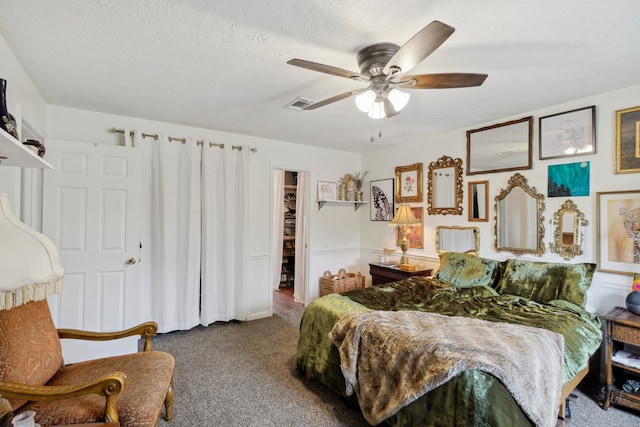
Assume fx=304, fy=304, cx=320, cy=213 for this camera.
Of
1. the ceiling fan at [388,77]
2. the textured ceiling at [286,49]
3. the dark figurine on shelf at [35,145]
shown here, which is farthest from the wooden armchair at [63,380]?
the ceiling fan at [388,77]

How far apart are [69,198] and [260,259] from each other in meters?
2.09

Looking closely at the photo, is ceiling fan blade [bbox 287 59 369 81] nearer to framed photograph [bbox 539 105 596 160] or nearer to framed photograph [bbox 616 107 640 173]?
framed photograph [bbox 539 105 596 160]

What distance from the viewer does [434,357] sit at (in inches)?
62.0

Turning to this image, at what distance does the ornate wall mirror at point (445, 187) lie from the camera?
3611 millimetres

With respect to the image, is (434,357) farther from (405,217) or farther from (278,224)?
(278,224)

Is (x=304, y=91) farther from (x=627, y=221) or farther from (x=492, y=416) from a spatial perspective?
(x=627, y=221)

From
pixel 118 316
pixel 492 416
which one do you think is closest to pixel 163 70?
pixel 118 316

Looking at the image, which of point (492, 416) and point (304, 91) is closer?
point (492, 416)

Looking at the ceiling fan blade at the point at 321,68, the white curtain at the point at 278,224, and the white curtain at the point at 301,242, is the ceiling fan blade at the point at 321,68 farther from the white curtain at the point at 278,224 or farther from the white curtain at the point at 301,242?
the white curtain at the point at 278,224

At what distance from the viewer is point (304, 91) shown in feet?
8.23

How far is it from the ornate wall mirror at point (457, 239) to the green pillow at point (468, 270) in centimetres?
26

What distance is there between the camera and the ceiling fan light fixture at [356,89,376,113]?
1895 mm

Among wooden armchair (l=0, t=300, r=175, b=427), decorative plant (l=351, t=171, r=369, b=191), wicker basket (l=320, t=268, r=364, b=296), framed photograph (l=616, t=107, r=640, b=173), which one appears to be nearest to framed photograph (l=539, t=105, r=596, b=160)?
framed photograph (l=616, t=107, r=640, b=173)

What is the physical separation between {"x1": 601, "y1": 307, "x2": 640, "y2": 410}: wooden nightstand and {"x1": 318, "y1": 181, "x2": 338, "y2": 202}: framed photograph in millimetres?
3245
